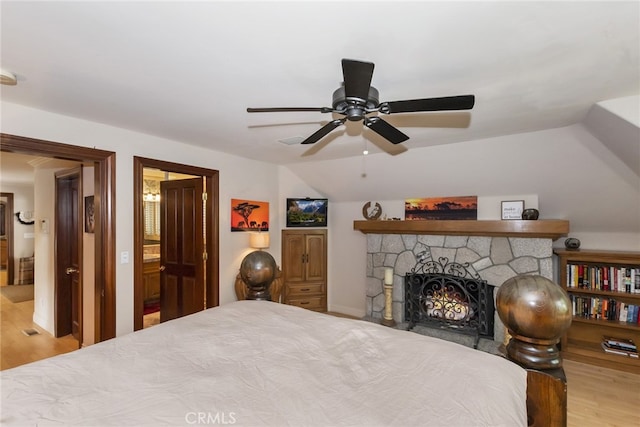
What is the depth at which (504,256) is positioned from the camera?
11.9 feet

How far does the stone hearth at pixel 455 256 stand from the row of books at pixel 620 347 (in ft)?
2.89

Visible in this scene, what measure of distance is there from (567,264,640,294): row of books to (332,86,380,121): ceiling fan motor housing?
349cm

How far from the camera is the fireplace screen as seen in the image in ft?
12.4

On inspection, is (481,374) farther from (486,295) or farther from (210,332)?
(486,295)

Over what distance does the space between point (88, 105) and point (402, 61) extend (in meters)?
2.38

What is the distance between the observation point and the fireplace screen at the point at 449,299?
3781mm

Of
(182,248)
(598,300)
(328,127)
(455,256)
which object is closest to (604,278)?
(598,300)

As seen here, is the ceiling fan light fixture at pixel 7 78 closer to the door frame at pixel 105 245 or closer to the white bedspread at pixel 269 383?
the door frame at pixel 105 245

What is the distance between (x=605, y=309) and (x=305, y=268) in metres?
3.80

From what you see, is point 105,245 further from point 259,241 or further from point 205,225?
point 259,241

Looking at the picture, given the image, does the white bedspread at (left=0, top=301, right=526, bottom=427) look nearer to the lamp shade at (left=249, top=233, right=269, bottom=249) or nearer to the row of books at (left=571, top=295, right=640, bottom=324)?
the lamp shade at (left=249, top=233, right=269, bottom=249)

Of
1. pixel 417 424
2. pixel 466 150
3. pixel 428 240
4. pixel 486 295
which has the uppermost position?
pixel 466 150

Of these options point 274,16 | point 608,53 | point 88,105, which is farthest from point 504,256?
point 88,105

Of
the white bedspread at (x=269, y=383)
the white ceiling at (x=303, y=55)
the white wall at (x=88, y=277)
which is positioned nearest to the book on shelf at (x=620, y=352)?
the white ceiling at (x=303, y=55)
